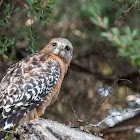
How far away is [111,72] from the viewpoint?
24.7 feet

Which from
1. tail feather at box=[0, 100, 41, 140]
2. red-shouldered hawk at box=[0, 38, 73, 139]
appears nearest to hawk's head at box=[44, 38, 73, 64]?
red-shouldered hawk at box=[0, 38, 73, 139]

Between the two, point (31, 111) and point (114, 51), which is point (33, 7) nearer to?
point (31, 111)

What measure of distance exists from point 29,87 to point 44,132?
1201 mm

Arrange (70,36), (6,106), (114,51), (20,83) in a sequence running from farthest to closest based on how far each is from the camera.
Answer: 1. (114,51)
2. (70,36)
3. (20,83)
4. (6,106)

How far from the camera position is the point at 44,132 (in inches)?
125

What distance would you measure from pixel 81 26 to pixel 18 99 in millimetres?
3723

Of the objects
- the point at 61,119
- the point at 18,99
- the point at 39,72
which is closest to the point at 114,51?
the point at 61,119

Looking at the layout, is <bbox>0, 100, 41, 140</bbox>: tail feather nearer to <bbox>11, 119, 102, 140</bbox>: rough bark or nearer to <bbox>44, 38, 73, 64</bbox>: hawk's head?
<bbox>11, 119, 102, 140</bbox>: rough bark

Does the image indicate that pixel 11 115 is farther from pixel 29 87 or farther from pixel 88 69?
pixel 88 69

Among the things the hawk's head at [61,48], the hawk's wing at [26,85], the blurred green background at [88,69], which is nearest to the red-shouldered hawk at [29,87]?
the hawk's wing at [26,85]

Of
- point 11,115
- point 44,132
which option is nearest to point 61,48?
point 11,115

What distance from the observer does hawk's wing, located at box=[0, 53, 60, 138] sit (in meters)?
3.88

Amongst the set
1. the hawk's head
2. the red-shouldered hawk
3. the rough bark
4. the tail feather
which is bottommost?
the rough bark

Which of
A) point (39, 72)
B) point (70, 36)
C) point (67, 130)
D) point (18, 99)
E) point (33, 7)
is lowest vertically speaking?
point (67, 130)
